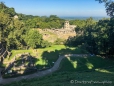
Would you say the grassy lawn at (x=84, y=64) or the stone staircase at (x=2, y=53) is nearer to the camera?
the grassy lawn at (x=84, y=64)

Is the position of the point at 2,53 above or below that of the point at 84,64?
above

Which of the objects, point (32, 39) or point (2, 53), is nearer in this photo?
point (2, 53)

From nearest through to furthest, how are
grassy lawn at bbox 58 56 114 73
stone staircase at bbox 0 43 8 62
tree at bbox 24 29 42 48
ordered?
grassy lawn at bbox 58 56 114 73 → stone staircase at bbox 0 43 8 62 → tree at bbox 24 29 42 48

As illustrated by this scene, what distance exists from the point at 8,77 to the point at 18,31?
1799 centimetres

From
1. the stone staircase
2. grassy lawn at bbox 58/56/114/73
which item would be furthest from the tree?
grassy lawn at bbox 58/56/114/73

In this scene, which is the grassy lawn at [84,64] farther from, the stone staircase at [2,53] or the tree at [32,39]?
the stone staircase at [2,53]

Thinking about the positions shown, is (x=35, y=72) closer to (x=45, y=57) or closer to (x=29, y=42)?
(x=45, y=57)

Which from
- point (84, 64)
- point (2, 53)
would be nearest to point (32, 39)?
point (2, 53)

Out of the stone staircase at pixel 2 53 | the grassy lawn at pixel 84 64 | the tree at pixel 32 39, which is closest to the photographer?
the grassy lawn at pixel 84 64

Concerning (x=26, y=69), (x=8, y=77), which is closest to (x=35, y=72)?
(x=26, y=69)

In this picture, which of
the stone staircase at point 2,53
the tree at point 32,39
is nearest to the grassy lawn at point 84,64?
the tree at point 32,39

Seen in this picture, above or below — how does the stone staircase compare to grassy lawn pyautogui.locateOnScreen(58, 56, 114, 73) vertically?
above

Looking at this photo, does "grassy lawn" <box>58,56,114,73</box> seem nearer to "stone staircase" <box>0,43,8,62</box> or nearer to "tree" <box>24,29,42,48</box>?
"tree" <box>24,29,42,48</box>

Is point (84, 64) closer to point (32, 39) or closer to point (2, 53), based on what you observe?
point (32, 39)
